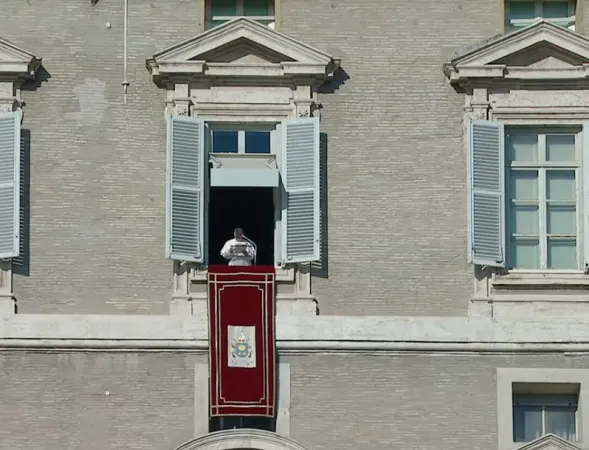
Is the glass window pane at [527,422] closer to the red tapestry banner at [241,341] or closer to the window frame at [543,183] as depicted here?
the window frame at [543,183]

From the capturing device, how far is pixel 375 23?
34344 millimetres

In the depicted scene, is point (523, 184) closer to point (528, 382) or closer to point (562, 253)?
point (562, 253)

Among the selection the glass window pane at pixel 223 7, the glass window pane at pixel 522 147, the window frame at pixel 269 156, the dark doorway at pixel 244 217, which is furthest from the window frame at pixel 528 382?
the glass window pane at pixel 223 7

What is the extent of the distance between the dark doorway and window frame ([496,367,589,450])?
341cm

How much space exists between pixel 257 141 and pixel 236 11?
71.9 inches

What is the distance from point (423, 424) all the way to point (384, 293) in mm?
1768

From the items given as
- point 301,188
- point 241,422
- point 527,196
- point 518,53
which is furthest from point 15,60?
point 527,196

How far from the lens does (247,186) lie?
3362cm

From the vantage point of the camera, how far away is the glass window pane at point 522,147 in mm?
34188

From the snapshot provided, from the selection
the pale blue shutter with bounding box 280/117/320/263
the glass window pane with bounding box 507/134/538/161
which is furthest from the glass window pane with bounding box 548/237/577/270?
the pale blue shutter with bounding box 280/117/320/263

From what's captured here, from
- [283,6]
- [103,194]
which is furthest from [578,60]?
[103,194]

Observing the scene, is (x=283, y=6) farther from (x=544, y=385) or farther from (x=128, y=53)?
(x=544, y=385)

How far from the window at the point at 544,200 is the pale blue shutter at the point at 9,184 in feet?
20.6

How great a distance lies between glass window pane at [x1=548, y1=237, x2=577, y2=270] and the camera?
3391 centimetres
